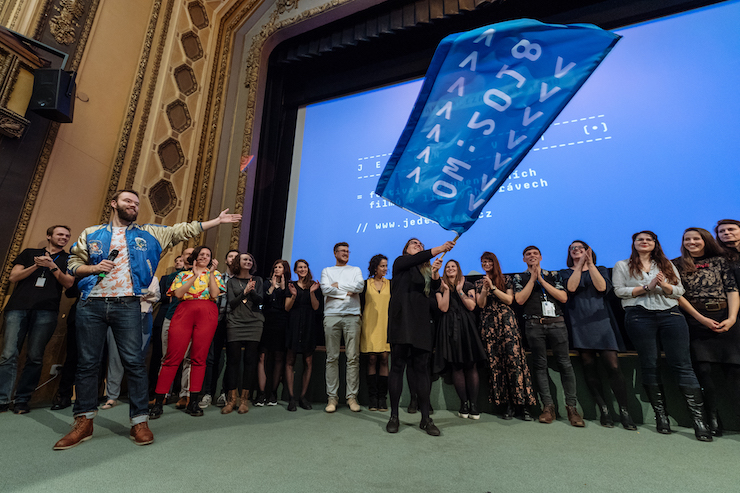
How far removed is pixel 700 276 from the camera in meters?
2.79

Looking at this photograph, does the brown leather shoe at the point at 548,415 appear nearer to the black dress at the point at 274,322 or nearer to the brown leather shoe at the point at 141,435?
the black dress at the point at 274,322

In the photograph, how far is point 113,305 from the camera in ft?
7.33

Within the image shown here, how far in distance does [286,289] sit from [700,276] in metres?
3.47

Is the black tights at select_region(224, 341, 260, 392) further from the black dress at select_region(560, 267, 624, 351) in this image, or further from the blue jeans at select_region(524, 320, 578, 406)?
the black dress at select_region(560, 267, 624, 351)

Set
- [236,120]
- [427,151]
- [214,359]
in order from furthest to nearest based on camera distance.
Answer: [236,120], [214,359], [427,151]

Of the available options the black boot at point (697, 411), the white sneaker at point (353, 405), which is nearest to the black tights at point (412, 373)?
the white sneaker at point (353, 405)

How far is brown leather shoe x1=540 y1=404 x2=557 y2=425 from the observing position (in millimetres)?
2891

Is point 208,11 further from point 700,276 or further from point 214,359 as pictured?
point 700,276

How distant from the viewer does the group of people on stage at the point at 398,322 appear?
2.28 m

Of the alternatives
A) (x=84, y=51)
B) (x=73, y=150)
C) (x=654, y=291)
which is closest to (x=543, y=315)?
(x=654, y=291)

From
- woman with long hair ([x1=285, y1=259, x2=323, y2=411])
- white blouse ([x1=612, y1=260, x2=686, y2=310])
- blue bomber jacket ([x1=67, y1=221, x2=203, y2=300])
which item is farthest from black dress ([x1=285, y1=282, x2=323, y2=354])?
white blouse ([x1=612, y1=260, x2=686, y2=310])

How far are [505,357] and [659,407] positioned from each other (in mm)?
1079

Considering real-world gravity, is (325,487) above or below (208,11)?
below

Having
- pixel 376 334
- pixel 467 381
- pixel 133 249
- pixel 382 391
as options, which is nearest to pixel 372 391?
pixel 382 391
